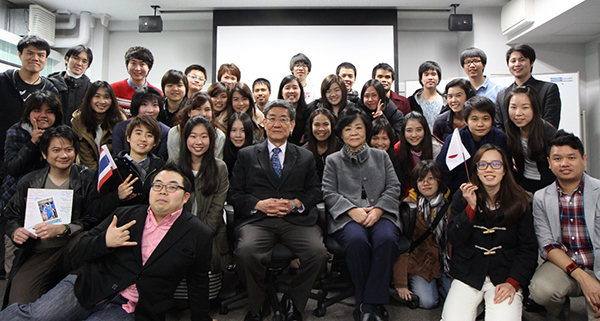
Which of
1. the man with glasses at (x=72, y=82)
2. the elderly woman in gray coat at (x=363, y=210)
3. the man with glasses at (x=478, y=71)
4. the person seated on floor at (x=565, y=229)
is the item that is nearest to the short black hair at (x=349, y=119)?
the elderly woman in gray coat at (x=363, y=210)

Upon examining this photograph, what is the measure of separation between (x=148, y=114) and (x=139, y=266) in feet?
5.01

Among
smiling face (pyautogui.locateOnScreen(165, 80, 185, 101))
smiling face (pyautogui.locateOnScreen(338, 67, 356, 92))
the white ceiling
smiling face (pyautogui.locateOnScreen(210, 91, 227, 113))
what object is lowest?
smiling face (pyautogui.locateOnScreen(210, 91, 227, 113))

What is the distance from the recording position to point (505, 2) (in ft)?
21.2

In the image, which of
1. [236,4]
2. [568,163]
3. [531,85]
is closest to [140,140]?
[568,163]

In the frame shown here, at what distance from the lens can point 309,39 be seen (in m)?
6.82

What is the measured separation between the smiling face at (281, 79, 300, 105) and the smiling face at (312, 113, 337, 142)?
1.94 ft

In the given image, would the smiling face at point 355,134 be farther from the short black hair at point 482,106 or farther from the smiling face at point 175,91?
the smiling face at point 175,91

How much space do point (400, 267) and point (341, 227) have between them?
1.77 feet

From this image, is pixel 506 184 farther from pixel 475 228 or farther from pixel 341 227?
pixel 341 227

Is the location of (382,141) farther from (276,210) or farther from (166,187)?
(166,187)

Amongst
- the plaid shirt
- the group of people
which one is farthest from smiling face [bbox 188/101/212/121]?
the plaid shirt

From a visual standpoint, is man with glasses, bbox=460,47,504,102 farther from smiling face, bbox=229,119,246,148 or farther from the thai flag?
the thai flag

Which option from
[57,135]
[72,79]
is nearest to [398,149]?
[57,135]

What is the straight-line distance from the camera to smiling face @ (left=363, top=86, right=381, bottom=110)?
12.1 feet
